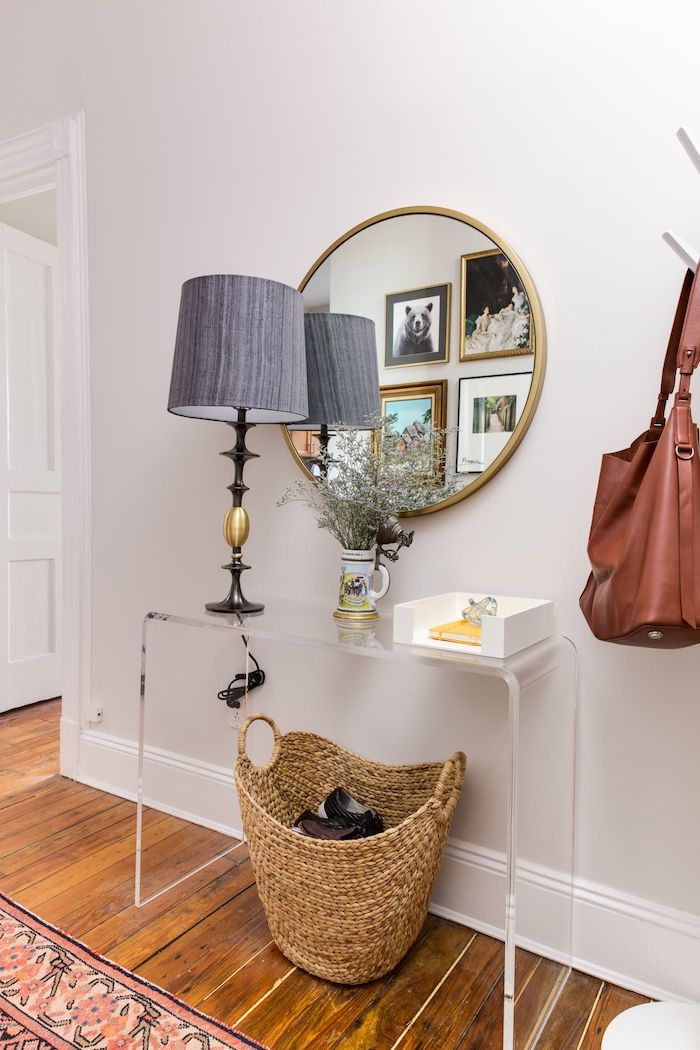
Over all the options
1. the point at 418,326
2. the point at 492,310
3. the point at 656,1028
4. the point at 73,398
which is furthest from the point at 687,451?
the point at 73,398

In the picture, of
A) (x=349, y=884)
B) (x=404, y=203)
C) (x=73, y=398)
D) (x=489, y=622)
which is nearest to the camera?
(x=489, y=622)

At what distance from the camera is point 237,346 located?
152 centimetres

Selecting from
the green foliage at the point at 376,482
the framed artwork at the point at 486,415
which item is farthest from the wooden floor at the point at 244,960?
the framed artwork at the point at 486,415

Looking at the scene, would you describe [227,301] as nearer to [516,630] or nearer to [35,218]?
[516,630]

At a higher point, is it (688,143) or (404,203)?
(404,203)

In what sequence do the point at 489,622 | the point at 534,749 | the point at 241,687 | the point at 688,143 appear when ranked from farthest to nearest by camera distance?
the point at 241,687
the point at 534,749
the point at 489,622
the point at 688,143

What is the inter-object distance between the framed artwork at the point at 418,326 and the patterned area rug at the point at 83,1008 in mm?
1370

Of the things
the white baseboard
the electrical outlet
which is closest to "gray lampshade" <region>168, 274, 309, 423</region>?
the electrical outlet

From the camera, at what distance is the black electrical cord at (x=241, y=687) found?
1.98 metres

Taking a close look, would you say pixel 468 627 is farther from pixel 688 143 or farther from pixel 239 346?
pixel 688 143

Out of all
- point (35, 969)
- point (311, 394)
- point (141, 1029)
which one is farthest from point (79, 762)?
point (311, 394)

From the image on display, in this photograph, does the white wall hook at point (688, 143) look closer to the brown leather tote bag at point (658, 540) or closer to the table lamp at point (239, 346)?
the brown leather tote bag at point (658, 540)

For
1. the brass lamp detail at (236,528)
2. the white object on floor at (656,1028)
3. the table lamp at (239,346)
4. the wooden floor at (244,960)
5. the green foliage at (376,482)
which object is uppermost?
the table lamp at (239,346)

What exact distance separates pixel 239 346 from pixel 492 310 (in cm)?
54
